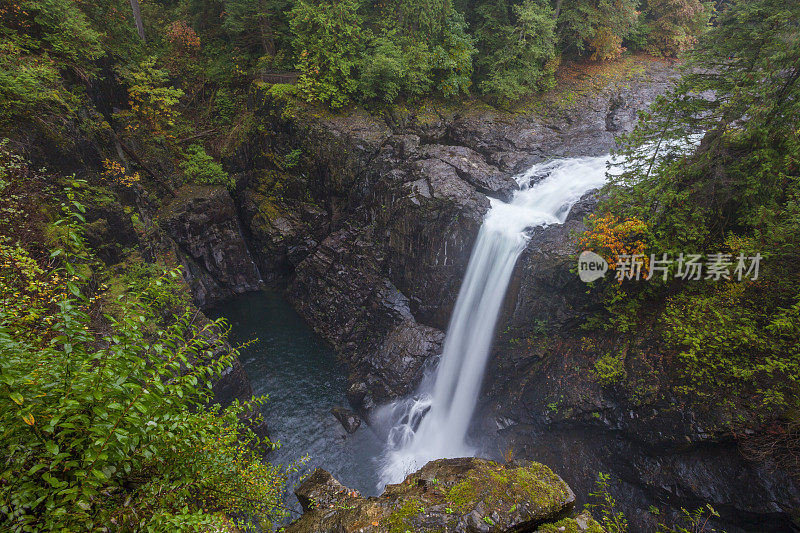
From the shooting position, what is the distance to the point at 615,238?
9344 mm

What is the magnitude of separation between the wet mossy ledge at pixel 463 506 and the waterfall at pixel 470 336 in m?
7.67

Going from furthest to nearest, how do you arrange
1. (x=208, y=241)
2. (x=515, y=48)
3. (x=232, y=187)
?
(x=232, y=187), (x=208, y=241), (x=515, y=48)

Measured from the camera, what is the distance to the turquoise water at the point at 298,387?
12.2 m

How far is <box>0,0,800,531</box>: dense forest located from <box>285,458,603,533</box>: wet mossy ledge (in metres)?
0.95

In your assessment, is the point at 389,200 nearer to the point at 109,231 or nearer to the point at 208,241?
the point at 208,241

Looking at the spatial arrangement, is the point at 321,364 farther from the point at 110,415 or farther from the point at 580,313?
the point at 110,415

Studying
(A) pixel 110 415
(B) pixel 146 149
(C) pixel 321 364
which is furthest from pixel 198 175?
(A) pixel 110 415

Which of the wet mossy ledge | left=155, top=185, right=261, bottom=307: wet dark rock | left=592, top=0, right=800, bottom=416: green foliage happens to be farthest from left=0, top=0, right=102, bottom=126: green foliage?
left=592, top=0, right=800, bottom=416: green foliage

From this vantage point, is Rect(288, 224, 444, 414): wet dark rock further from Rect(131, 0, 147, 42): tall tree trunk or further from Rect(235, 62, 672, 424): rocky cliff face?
Rect(131, 0, 147, 42): tall tree trunk

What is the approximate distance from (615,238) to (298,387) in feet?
44.5

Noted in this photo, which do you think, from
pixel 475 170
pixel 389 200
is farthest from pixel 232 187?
pixel 475 170

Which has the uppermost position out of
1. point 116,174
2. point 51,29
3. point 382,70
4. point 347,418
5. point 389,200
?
point 382,70

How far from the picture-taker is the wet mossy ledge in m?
4.14

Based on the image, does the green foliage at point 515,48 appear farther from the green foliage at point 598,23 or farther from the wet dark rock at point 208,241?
the wet dark rock at point 208,241
